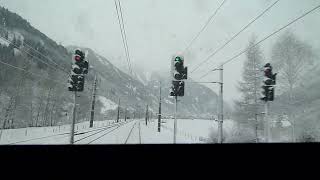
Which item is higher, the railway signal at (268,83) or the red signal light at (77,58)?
the red signal light at (77,58)

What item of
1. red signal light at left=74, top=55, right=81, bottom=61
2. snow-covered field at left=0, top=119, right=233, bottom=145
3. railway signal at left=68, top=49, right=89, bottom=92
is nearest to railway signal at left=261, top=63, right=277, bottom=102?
snow-covered field at left=0, top=119, right=233, bottom=145

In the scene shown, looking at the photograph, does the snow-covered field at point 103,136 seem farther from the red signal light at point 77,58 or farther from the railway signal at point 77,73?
the red signal light at point 77,58

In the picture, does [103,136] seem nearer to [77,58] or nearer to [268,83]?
[77,58]

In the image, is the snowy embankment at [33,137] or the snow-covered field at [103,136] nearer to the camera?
the snowy embankment at [33,137]

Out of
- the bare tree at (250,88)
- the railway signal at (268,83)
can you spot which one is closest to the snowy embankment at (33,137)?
the railway signal at (268,83)

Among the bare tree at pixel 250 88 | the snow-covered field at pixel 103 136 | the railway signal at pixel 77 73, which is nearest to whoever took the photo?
the railway signal at pixel 77 73

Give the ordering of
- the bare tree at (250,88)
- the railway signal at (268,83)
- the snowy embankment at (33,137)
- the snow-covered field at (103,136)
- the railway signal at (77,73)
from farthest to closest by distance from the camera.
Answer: the bare tree at (250,88) < the snow-covered field at (103,136) < the snowy embankment at (33,137) < the railway signal at (77,73) < the railway signal at (268,83)

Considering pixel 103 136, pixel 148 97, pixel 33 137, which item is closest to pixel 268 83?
pixel 103 136

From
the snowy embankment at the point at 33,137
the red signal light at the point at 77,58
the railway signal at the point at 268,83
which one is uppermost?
the red signal light at the point at 77,58
